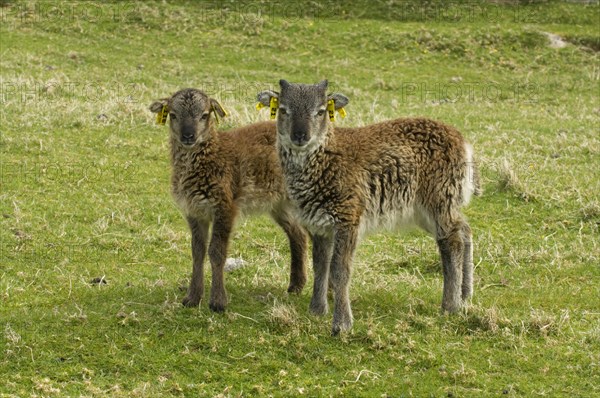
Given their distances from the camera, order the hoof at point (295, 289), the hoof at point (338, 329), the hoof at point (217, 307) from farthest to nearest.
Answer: the hoof at point (295, 289), the hoof at point (217, 307), the hoof at point (338, 329)

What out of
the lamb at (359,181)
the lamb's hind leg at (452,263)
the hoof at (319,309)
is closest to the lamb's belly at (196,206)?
the lamb at (359,181)

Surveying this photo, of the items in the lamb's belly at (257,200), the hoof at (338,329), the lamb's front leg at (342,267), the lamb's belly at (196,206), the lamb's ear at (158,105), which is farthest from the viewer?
the lamb's ear at (158,105)

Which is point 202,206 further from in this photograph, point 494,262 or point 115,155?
point 115,155

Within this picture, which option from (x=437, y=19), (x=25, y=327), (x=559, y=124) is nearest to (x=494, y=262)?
(x=25, y=327)

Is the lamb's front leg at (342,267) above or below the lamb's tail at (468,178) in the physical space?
below

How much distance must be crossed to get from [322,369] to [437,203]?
2.56 metres

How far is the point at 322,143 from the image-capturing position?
32.3ft

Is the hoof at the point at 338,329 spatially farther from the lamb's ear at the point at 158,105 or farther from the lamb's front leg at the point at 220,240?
the lamb's ear at the point at 158,105

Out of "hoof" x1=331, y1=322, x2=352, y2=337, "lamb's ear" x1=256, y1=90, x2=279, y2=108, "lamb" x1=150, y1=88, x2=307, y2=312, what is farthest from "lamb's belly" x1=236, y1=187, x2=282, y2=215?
"hoof" x1=331, y1=322, x2=352, y2=337

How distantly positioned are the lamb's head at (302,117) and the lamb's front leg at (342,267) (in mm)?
1006

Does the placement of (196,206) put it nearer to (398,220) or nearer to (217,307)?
(217,307)

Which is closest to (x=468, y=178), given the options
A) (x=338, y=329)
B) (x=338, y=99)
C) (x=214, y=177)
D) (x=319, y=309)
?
(x=338, y=99)

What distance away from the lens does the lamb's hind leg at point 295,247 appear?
11133mm

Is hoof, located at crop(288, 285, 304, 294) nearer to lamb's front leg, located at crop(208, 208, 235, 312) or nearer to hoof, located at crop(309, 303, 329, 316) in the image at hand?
hoof, located at crop(309, 303, 329, 316)
